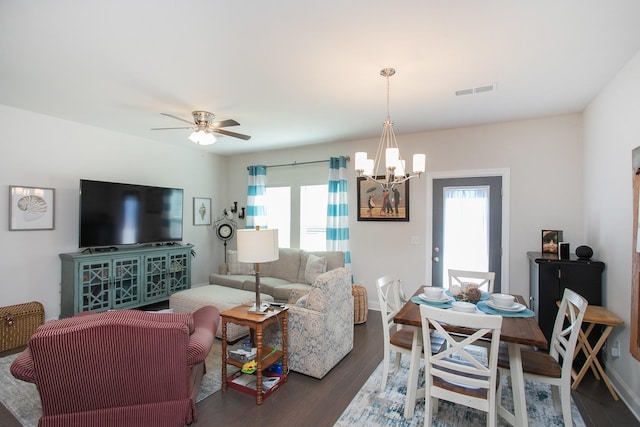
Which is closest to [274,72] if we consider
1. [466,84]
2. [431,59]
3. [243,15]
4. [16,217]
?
[243,15]

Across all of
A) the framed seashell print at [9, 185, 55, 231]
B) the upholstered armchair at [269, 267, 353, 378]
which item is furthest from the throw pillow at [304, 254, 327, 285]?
the framed seashell print at [9, 185, 55, 231]

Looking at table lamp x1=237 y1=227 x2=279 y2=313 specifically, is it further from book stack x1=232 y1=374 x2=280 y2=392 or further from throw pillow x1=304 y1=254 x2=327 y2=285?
throw pillow x1=304 y1=254 x2=327 y2=285

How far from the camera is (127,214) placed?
449 centimetres

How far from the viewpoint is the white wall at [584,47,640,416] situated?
244 cm

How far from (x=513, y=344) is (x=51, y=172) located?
Result: 5.32m

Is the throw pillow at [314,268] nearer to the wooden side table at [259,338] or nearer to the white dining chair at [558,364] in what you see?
the wooden side table at [259,338]

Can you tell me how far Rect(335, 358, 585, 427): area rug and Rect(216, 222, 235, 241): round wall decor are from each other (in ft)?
13.9

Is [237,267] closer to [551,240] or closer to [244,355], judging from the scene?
[244,355]

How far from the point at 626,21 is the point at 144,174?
5711mm

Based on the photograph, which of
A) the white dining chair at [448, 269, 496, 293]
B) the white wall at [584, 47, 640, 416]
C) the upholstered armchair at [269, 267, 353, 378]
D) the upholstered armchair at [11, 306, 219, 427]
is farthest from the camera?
the white dining chair at [448, 269, 496, 293]

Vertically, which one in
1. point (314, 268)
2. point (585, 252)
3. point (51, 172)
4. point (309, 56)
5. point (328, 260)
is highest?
point (309, 56)

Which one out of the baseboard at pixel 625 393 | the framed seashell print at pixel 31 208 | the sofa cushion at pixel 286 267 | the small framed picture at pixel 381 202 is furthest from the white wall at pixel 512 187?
the framed seashell print at pixel 31 208

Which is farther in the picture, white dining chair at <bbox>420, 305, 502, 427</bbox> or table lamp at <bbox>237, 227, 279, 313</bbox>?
table lamp at <bbox>237, 227, 279, 313</bbox>

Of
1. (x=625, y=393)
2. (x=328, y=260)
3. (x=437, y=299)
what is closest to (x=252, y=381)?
(x=437, y=299)
